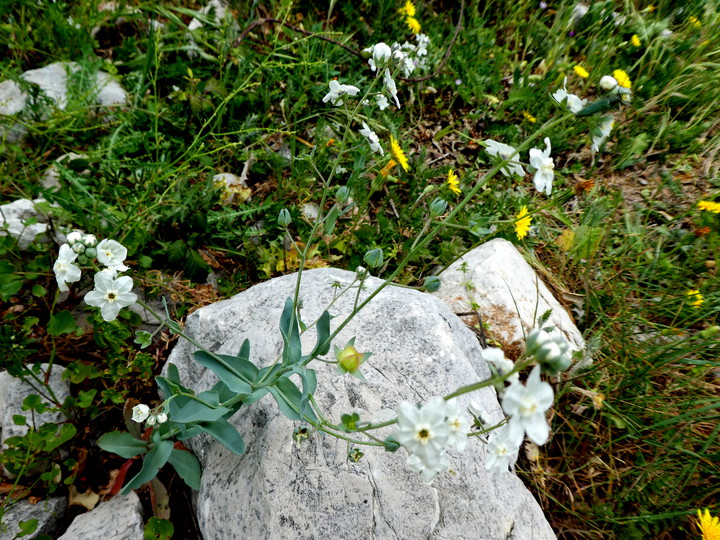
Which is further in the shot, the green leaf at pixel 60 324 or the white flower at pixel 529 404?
the green leaf at pixel 60 324

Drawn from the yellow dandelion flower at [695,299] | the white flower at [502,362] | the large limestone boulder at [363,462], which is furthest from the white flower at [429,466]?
the yellow dandelion flower at [695,299]

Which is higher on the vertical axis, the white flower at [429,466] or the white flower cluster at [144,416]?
the white flower at [429,466]

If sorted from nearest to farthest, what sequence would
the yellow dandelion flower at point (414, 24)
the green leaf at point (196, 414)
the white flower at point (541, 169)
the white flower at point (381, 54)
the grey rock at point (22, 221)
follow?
the white flower at point (541, 169) < the green leaf at point (196, 414) < the white flower at point (381, 54) < the grey rock at point (22, 221) < the yellow dandelion flower at point (414, 24)

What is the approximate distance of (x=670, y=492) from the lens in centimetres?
209

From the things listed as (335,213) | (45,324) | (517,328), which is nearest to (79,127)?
(45,324)

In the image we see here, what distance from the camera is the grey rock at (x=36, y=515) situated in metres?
1.88

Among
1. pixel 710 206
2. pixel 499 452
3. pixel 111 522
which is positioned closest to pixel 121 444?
pixel 111 522

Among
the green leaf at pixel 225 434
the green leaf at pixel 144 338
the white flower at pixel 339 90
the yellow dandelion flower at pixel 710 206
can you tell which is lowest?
the green leaf at pixel 225 434

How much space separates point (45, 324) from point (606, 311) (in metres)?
3.29

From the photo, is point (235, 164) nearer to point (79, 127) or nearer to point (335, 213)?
point (79, 127)

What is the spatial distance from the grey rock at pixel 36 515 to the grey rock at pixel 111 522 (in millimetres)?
145

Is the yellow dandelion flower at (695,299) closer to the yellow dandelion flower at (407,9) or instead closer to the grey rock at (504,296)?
the grey rock at (504,296)

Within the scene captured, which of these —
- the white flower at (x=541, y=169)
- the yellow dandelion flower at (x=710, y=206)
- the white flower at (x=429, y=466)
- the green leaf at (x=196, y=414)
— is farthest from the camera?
the yellow dandelion flower at (x=710, y=206)

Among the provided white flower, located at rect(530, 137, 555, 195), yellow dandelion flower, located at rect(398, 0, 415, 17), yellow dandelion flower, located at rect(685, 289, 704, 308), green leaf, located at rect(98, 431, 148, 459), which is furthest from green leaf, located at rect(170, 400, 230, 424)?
yellow dandelion flower, located at rect(398, 0, 415, 17)
